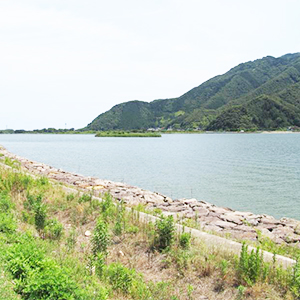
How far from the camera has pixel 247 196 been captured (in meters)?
22.2

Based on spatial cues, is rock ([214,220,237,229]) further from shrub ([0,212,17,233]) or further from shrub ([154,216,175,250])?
shrub ([0,212,17,233])

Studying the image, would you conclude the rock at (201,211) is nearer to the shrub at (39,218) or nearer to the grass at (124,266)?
the grass at (124,266)

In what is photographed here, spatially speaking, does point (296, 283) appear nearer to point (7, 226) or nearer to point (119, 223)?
point (119, 223)

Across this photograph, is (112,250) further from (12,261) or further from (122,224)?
(12,261)

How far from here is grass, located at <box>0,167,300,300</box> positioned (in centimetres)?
492

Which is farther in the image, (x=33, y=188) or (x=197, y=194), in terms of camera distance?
(x=197, y=194)

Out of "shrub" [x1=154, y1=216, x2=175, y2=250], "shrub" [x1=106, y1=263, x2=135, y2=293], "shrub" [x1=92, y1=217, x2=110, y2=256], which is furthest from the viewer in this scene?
"shrub" [x1=154, y1=216, x2=175, y2=250]

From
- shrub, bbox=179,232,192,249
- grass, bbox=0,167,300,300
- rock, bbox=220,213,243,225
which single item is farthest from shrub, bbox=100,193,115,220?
rock, bbox=220,213,243,225

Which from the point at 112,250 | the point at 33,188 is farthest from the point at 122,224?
the point at 33,188

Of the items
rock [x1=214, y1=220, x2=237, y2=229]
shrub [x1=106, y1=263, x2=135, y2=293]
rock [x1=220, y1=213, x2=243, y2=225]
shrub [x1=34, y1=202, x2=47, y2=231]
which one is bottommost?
rock [x1=220, y1=213, x2=243, y2=225]

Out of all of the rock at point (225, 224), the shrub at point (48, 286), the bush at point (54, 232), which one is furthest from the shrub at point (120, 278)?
the rock at point (225, 224)

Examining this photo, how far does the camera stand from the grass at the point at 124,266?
4.92 m

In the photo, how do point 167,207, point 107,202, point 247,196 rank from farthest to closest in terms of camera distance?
point 247,196, point 167,207, point 107,202

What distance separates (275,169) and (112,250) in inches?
1232
